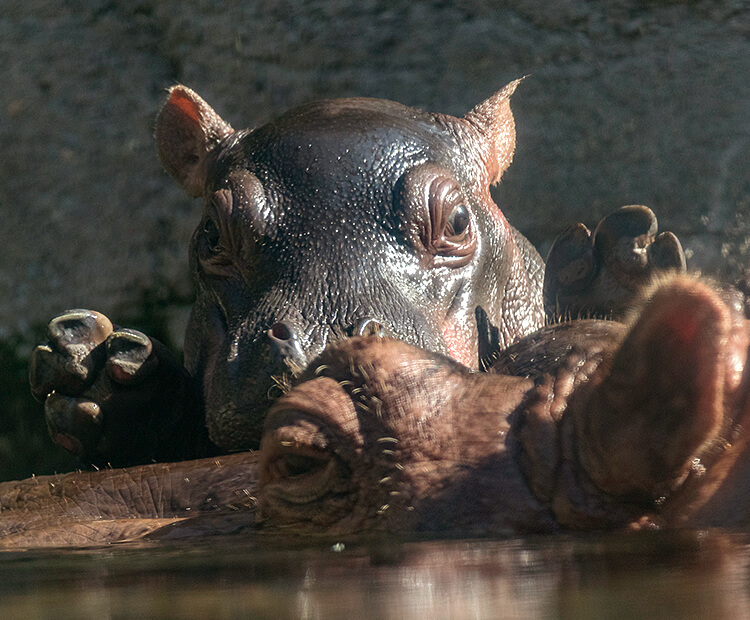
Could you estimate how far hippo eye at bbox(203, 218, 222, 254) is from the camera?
3.40 metres

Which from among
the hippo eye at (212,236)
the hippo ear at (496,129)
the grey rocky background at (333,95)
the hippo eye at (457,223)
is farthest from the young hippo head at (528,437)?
the grey rocky background at (333,95)

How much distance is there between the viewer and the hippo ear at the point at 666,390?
122 cm

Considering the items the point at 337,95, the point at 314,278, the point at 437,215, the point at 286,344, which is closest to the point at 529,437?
the point at 286,344

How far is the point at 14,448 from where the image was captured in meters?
6.05

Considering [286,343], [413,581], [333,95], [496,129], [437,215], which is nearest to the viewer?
[413,581]

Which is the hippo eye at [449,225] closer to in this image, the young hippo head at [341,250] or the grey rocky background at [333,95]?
the young hippo head at [341,250]

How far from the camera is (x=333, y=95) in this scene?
6.21 m

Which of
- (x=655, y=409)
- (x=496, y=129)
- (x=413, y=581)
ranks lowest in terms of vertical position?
(x=413, y=581)

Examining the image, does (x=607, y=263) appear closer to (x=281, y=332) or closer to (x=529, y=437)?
(x=281, y=332)

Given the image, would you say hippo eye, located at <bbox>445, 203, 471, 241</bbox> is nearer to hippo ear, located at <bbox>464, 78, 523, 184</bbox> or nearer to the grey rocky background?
hippo ear, located at <bbox>464, 78, 523, 184</bbox>

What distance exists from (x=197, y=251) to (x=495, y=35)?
3.12 metres

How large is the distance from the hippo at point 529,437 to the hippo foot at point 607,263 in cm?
184

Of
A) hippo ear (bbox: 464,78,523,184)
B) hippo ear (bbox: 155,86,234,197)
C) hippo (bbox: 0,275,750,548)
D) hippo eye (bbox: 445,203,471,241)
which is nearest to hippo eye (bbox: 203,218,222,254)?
hippo ear (bbox: 155,86,234,197)

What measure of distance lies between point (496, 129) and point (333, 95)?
230 centimetres
